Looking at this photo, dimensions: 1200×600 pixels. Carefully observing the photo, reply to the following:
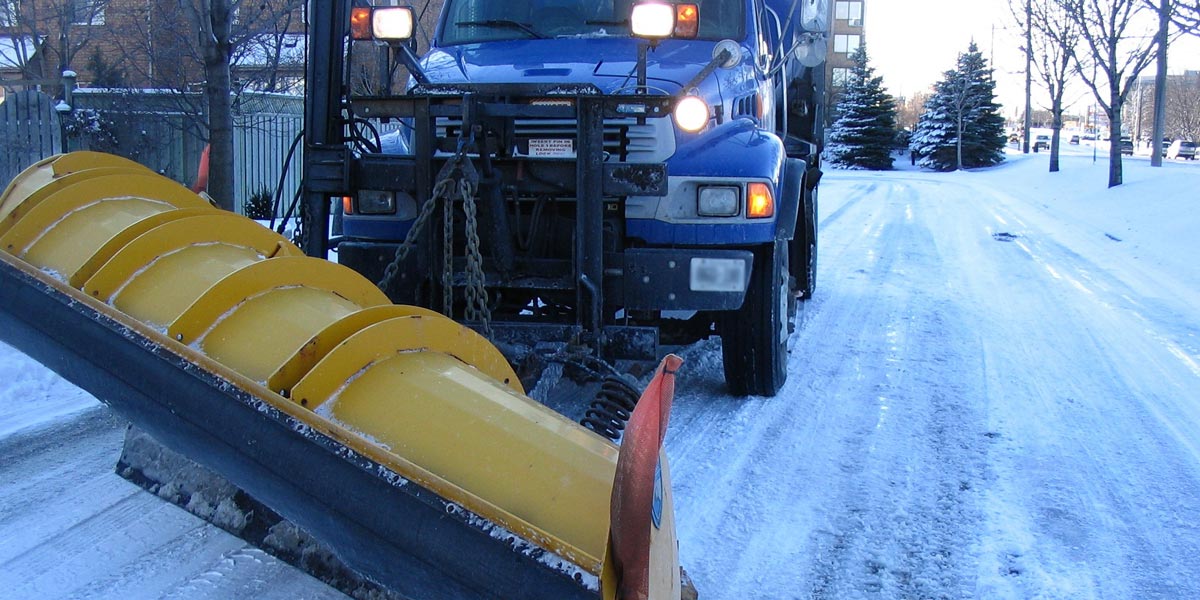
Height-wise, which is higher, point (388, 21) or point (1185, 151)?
point (1185, 151)

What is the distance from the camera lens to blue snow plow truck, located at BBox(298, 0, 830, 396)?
4520mm

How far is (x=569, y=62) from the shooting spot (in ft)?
17.4

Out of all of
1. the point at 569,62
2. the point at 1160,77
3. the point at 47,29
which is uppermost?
the point at 47,29

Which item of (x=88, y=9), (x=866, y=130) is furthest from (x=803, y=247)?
(x=866, y=130)

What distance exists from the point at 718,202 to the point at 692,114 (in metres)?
0.43

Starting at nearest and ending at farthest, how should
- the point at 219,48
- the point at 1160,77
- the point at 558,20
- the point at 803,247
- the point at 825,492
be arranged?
the point at 825,492
the point at 558,20
the point at 803,247
the point at 219,48
the point at 1160,77

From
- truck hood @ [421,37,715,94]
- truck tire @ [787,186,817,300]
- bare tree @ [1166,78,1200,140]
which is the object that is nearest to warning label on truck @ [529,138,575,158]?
truck hood @ [421,37,715,94]

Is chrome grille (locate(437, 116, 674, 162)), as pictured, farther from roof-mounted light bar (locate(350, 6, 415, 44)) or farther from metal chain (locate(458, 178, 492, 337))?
metal chain (locate(458, 178, 492, 337))

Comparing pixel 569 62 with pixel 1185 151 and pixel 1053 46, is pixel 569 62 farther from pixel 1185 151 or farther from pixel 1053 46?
pixel 1185 151

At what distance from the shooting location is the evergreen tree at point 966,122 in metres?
50.0

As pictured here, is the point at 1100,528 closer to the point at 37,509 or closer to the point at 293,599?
the point at 293,599

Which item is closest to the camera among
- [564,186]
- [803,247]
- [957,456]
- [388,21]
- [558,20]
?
[564,186]

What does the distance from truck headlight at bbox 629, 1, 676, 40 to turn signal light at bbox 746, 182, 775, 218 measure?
84 cm

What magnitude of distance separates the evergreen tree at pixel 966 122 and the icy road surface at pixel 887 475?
4393 cm
